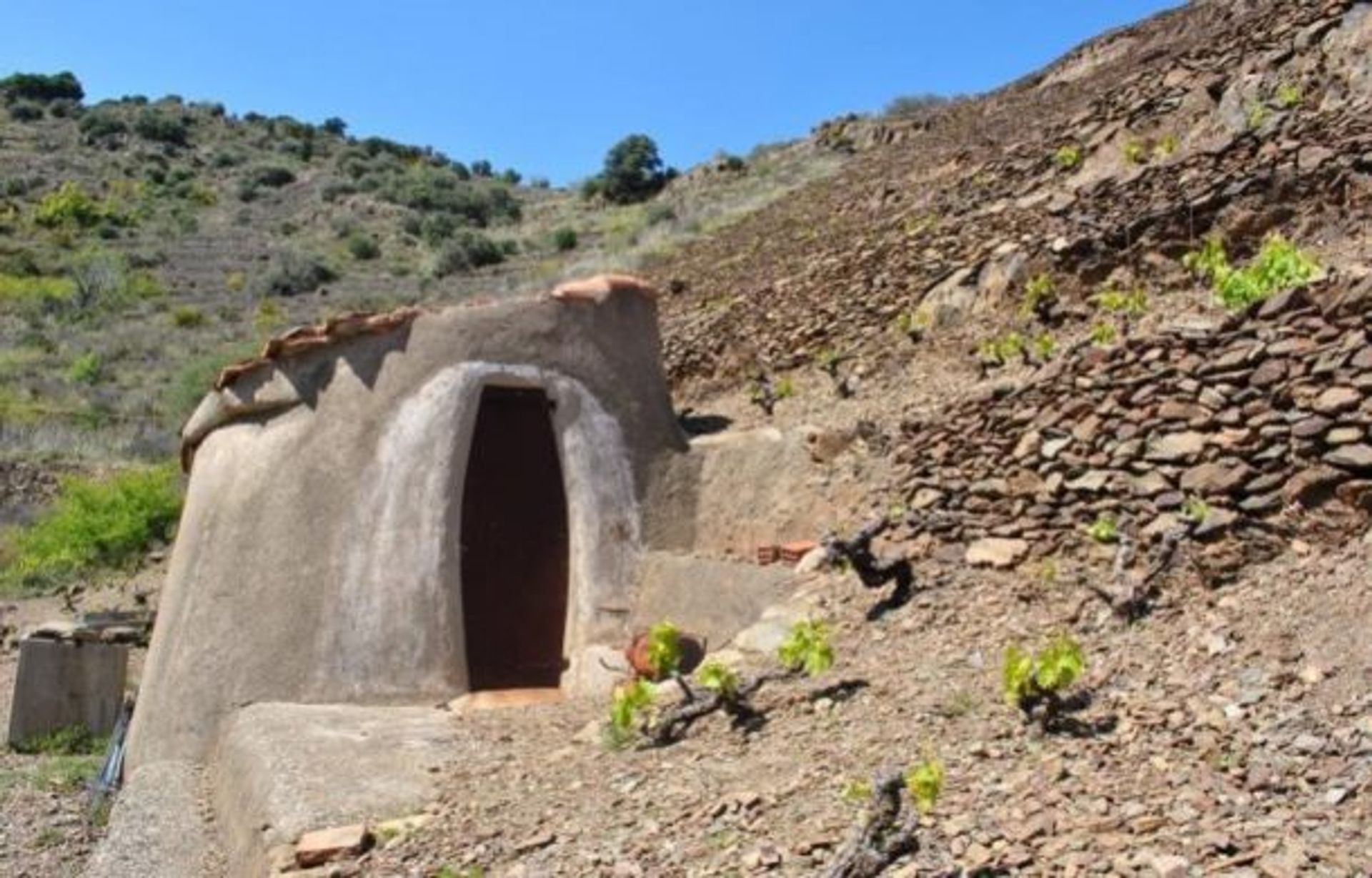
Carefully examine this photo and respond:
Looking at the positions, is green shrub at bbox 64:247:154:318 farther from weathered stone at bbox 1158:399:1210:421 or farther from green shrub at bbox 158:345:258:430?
weathered stone at bbox 1158:399:1210:421

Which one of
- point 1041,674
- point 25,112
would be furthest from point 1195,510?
point 25,112

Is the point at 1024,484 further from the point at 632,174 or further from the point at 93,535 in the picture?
the point at 632,174

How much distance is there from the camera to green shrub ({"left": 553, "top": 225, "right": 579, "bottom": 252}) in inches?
1305

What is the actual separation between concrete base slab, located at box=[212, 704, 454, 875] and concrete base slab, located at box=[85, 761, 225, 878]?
13cm

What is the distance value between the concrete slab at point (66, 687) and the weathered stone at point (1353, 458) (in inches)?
387

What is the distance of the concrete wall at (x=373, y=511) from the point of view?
8609 millimetres

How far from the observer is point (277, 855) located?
5605 mm

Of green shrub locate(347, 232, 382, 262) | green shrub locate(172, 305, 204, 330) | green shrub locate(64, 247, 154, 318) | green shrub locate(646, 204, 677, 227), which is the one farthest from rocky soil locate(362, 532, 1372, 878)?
green shrub locate(347, 232, 382, 262)

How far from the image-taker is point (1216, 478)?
666cm

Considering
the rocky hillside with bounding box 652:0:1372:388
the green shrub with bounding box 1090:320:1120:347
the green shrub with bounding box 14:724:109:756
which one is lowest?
the green shrub with bounding box 14:724:109:756

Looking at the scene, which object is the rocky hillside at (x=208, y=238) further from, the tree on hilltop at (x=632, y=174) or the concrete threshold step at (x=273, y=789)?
the concrete threshold step at (x=273, y=789)

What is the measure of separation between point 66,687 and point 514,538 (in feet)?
13.8

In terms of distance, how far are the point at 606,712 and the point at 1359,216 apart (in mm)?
6554

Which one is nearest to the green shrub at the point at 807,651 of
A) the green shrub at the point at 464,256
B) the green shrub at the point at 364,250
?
the green shrub at the point at 464,256
